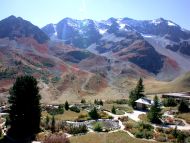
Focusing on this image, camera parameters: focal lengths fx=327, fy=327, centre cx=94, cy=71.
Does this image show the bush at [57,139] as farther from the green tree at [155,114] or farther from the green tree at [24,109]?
the green tree at [155,114]

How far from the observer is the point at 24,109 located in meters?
50.7

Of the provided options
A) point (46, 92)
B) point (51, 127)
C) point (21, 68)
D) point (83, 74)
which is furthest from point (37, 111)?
point (83, 74)

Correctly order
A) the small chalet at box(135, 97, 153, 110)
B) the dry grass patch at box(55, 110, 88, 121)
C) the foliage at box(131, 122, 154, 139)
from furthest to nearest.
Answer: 1. the small chalet at box(135, 97, 153, 110)
2. the dry grass patch at box(55, 110, 88, 121)
3. the foliage at box(131, 122, 154, 139)

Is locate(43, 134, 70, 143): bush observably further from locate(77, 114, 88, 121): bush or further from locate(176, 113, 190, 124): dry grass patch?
locate(176, 113, 190, 124): dry grass patch

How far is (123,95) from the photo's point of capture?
123625mm

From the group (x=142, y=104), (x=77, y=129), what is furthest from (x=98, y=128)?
(x=142, y=104)

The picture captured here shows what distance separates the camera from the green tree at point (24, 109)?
5028cm

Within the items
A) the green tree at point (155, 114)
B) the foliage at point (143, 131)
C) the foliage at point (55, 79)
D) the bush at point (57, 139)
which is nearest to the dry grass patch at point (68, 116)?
the foliage at point (143, 131)

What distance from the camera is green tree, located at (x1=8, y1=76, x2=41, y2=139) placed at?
50281 millimetres

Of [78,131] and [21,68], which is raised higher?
[21,68]

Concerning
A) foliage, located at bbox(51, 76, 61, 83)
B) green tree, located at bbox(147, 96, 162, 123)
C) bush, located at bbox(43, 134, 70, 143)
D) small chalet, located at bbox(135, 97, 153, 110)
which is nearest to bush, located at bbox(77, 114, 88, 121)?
green tree, located at bbox(147, 96, 162, 123)

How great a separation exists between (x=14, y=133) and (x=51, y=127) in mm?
5907

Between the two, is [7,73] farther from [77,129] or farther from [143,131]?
[143,131]

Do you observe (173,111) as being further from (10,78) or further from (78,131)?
(10,78)
